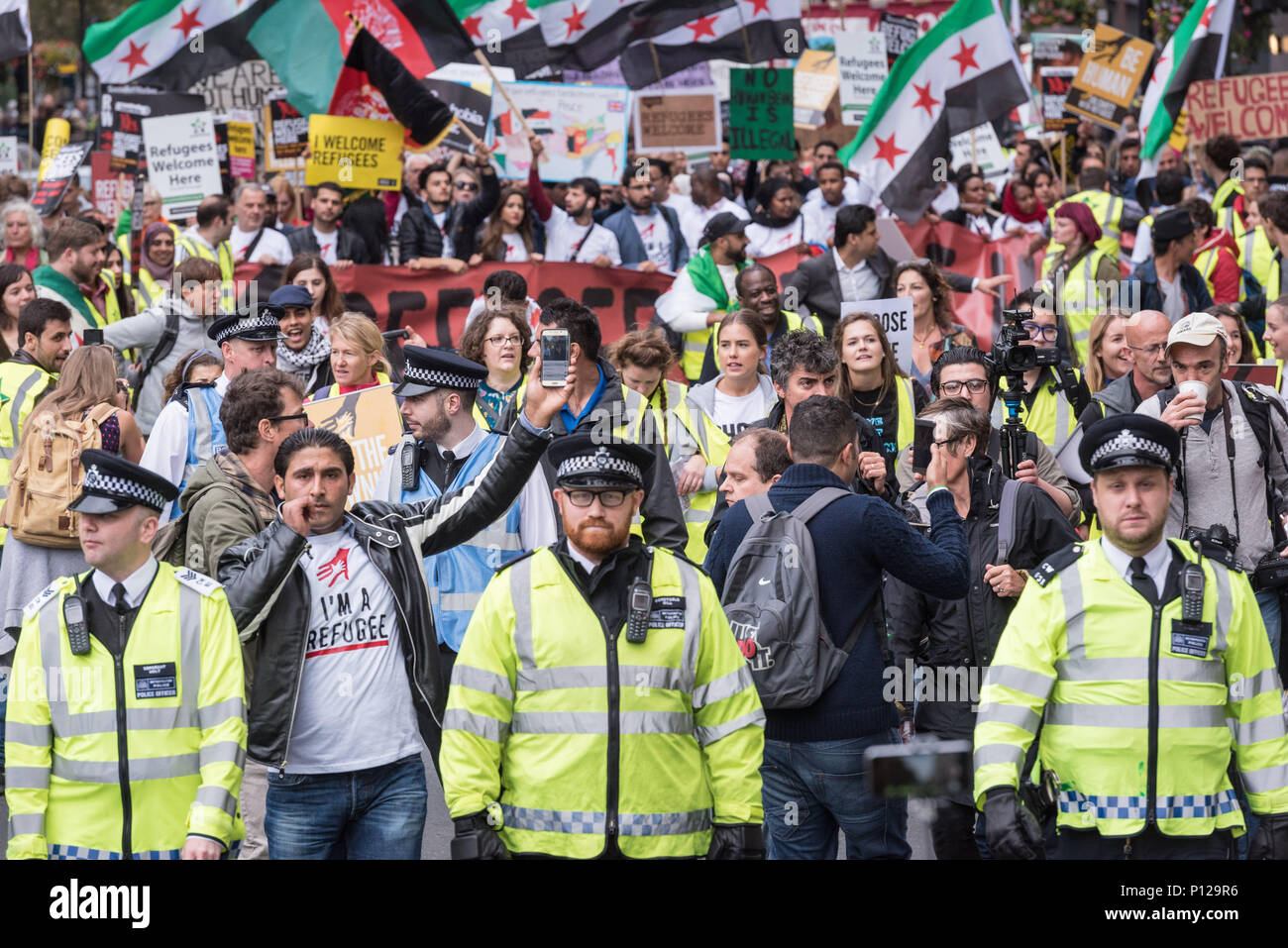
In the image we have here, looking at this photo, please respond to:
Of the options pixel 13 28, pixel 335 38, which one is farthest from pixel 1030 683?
pixel 13 28

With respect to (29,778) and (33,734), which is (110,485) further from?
(29,778)

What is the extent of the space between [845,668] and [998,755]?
1.02 m

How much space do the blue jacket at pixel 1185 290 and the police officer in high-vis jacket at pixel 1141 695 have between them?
6595 millimetres

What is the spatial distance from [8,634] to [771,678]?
157 inches

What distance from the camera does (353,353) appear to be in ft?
26.6

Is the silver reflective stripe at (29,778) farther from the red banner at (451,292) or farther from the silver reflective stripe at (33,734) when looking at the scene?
the red banner at (451,292)

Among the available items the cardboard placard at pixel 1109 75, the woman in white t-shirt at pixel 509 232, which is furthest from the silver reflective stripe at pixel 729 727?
the cardboard placard at pixel 1109 75

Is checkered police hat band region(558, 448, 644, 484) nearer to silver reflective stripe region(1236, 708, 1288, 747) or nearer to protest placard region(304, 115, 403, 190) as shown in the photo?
silver reflective stripe region(1236, 708, 1288, 747)

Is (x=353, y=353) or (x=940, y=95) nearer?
(x=353, y=353)

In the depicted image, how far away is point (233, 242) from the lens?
47.6ft

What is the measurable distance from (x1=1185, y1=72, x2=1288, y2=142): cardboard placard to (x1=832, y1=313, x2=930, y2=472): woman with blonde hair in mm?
8307

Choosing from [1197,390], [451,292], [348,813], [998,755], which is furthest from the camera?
[451,292]
